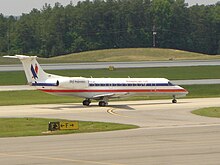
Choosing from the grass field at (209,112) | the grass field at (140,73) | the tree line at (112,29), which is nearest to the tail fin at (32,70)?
the grass field at (209,112)

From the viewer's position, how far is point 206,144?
3844cm

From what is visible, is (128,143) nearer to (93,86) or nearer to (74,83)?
(74,83)

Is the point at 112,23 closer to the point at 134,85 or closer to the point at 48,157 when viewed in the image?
the point at 134,85

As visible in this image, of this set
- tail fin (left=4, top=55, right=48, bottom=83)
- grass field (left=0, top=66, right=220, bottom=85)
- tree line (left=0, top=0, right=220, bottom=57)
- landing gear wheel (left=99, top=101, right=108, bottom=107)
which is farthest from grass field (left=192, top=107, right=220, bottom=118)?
tree line (left=0, top=0, right=220, bottom=57)

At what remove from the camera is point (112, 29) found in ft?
584

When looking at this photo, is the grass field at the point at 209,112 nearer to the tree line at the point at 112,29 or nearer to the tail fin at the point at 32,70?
the tail fin at the point at 32,70

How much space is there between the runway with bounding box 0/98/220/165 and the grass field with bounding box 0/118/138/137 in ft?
5.79

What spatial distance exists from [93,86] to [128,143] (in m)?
28.2

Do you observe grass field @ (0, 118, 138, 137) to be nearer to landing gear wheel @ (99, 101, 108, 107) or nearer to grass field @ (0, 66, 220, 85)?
landing gear wheel @ (99, 101, 108, 107)

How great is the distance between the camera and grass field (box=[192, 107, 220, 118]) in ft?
190

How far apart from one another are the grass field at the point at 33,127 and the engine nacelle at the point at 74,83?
1070cm

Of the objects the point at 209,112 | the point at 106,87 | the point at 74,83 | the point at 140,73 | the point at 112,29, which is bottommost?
the point at 209,112

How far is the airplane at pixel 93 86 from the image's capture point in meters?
64.6

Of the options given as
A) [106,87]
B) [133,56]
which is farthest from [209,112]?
[133,56]
